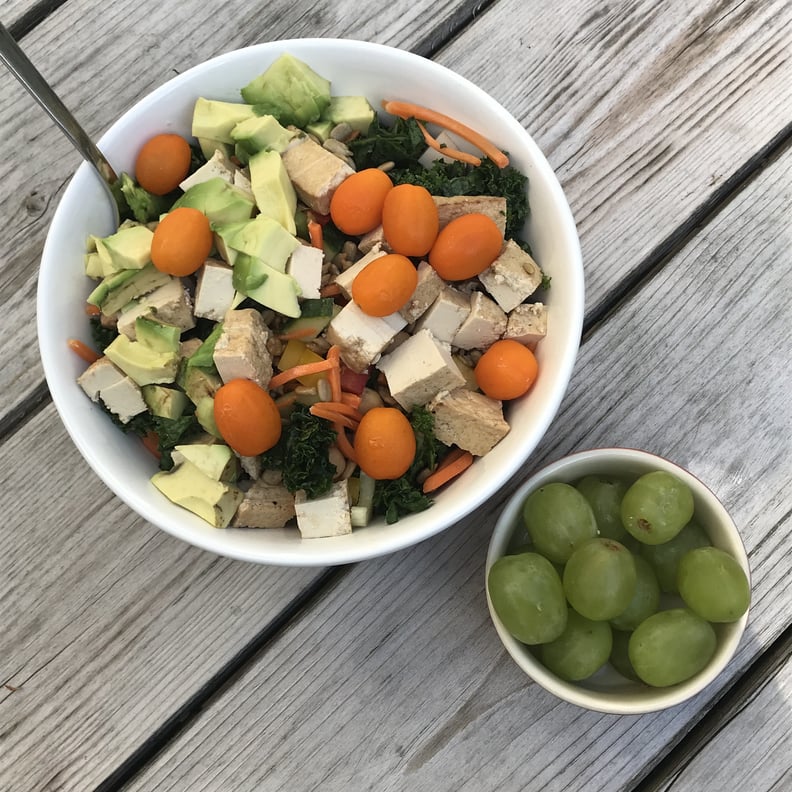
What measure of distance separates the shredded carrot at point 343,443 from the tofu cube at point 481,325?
17 centimetres

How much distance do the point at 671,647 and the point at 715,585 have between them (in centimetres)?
9

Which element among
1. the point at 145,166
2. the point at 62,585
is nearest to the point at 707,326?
the point at 145,166

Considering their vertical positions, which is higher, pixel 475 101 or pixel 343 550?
pixel 475 101

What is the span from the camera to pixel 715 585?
834 mm

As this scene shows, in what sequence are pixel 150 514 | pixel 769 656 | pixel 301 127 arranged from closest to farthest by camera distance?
pixel 150 514, pixel 301 127, pixel 769 656

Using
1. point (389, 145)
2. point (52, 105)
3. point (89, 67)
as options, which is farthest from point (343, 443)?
point (89, 67)

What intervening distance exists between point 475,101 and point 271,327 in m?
0.36

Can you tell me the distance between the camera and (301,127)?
902 millimetres

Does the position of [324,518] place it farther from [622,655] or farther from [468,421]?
[622,655]

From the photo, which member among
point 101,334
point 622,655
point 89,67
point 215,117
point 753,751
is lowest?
point 753,751

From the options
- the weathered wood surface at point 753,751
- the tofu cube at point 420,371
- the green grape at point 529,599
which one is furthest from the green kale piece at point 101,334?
the weathered wood surface at point 753,751

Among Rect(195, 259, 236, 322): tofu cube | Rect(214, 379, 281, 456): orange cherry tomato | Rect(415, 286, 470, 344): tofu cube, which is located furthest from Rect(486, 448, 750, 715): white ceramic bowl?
Rect(195, 259, 236, 322): tofu cube

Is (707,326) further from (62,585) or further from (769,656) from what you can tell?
(62,585)

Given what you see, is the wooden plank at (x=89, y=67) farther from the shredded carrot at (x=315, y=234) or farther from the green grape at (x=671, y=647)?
the green grape at (x=671, y=647)
